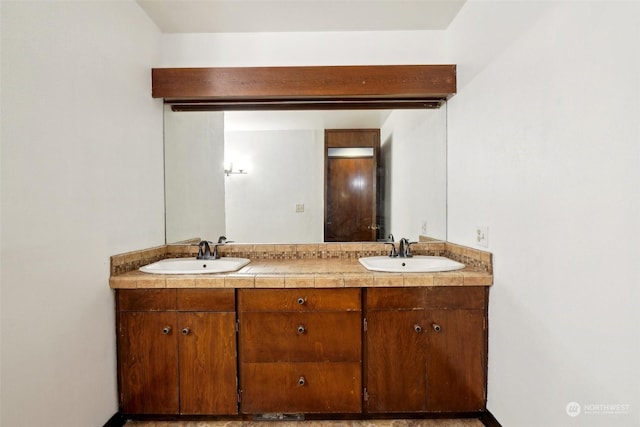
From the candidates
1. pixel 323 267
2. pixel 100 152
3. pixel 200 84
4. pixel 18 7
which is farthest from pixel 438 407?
pixel 18 7

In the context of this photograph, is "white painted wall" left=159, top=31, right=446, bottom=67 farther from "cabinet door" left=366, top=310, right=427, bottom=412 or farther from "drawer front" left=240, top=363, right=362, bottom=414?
"drawer front" left=240, top=363, right=362, bottom=414

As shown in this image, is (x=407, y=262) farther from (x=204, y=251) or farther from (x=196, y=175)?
(x=196, y=175)

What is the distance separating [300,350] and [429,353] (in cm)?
69

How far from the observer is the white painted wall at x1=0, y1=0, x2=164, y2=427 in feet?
3.61

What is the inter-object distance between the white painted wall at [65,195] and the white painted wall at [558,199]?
6.45ft

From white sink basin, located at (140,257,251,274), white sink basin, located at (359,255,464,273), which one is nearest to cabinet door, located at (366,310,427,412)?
white sink basin, located at (359,255,464,273)

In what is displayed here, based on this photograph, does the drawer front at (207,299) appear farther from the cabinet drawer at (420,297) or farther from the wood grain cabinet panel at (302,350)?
the cabinet drawer at (420,297)

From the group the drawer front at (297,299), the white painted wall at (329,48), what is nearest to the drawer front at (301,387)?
the drawer front at (297,299)

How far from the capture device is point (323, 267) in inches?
71.9

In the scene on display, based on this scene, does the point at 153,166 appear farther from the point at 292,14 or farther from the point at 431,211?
the point at 431,211

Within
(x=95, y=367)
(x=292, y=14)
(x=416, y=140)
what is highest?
(x=292, y=14)

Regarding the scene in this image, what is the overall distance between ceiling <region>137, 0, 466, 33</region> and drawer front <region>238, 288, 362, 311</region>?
1655 millimetres

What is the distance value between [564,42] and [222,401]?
7.25ft

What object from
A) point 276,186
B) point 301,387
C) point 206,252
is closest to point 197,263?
point 206,252
